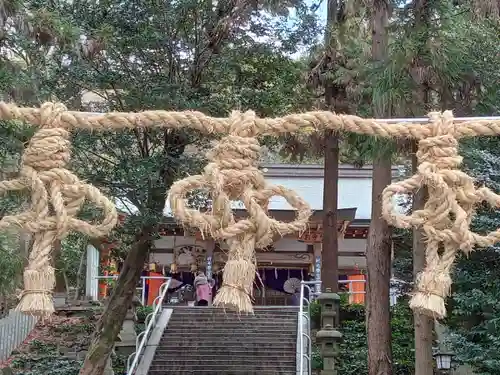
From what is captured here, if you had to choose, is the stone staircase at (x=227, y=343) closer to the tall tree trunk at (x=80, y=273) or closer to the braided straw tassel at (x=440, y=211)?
the tall tree trunk at (x=80, y=273)

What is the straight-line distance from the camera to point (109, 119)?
257 centimetres

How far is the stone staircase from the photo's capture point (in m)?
10.7

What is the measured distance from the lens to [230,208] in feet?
7.98

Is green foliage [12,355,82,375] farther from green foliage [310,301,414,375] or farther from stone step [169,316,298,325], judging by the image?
green foliage [310,301,414,375]

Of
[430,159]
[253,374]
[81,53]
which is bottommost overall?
[253,374]

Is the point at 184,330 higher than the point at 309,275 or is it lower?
lower

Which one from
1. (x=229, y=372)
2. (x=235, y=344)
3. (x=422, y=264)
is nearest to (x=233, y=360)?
(x=229, y=372)

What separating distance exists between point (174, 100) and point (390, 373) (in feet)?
16.1

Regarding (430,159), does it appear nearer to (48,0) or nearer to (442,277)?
(442,277)

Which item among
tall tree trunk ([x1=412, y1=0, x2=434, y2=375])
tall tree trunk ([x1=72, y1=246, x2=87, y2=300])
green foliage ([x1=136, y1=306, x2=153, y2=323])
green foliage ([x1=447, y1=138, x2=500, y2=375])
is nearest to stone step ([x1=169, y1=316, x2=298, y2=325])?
green foliage ([x1=136, y1=306, x2=153, y2=323])

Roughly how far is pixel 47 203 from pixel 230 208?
2.37 ft

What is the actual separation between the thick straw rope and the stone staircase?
314 inches

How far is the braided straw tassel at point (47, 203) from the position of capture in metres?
2.47

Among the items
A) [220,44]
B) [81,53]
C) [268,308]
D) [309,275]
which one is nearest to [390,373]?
[268,308]
